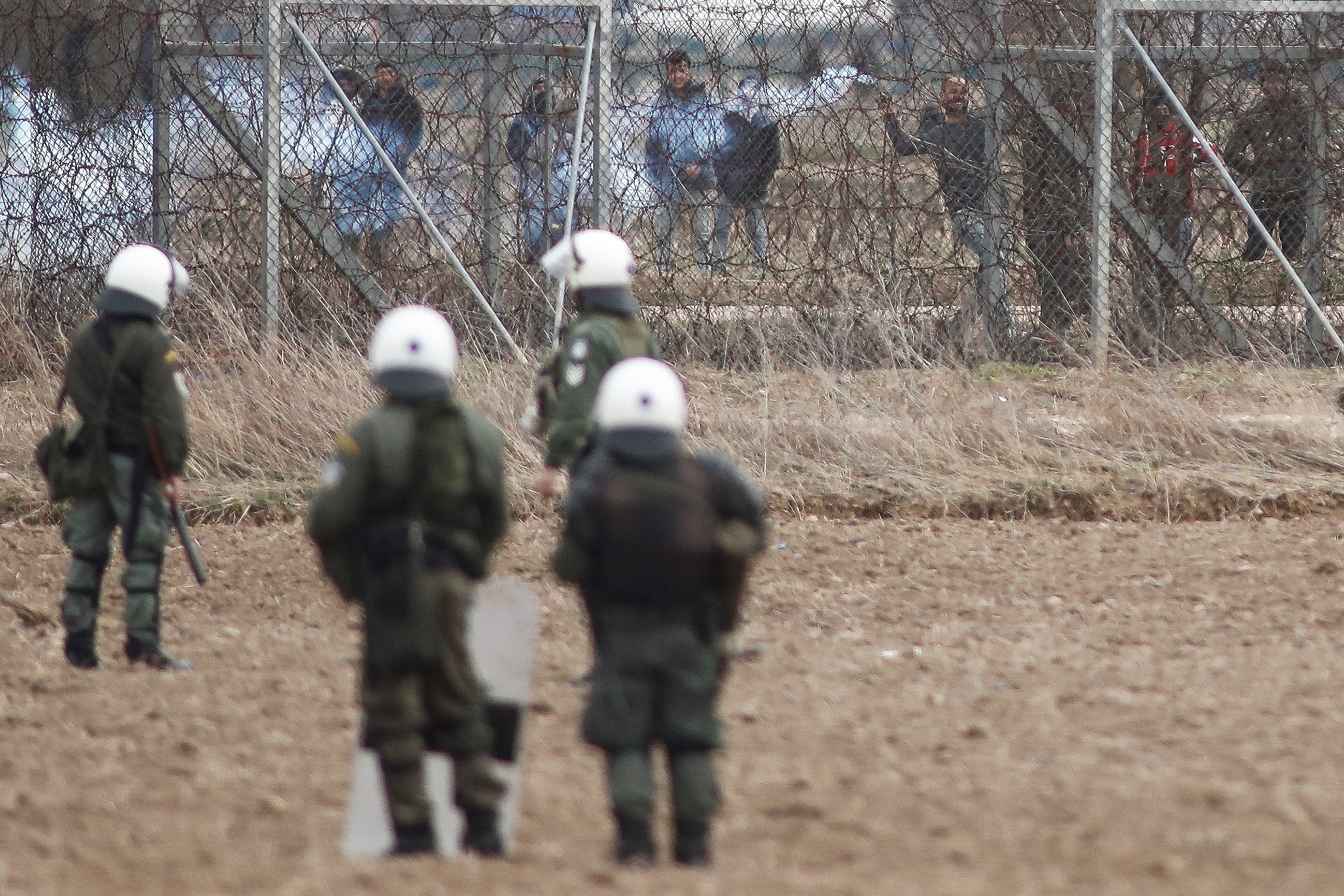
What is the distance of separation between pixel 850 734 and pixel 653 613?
1582mm

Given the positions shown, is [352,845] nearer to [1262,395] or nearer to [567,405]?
[567,405]

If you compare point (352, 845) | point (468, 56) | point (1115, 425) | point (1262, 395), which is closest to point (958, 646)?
point (352, 845)

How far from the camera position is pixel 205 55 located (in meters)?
11.0

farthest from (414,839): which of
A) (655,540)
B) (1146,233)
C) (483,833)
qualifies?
(1146,233)

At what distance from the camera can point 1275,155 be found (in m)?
11.5

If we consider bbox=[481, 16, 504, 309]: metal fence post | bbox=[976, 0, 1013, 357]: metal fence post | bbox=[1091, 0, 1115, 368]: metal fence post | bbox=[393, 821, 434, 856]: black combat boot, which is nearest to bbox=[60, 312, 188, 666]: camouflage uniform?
bbox=[393, 821, 434, 856]: black combat boot

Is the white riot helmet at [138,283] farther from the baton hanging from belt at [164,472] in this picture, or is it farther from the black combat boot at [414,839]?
the black combat boot at [414,839]

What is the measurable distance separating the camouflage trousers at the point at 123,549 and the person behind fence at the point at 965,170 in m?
6.63

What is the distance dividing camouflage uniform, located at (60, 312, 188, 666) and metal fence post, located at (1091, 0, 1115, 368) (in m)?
6.38

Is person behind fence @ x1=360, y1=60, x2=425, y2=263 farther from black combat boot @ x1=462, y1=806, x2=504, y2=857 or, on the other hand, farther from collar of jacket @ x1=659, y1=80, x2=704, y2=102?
black combat boot @ x1=462, y1=806, x2=504, y2=857

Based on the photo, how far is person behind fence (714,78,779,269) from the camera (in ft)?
37.0

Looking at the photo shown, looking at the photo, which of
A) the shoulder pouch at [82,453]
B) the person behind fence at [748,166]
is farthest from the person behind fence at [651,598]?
the person behind fence at [748,166]

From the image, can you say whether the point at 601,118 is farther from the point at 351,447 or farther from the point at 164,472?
the point at 351,447

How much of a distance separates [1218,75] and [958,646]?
6.41 metres
